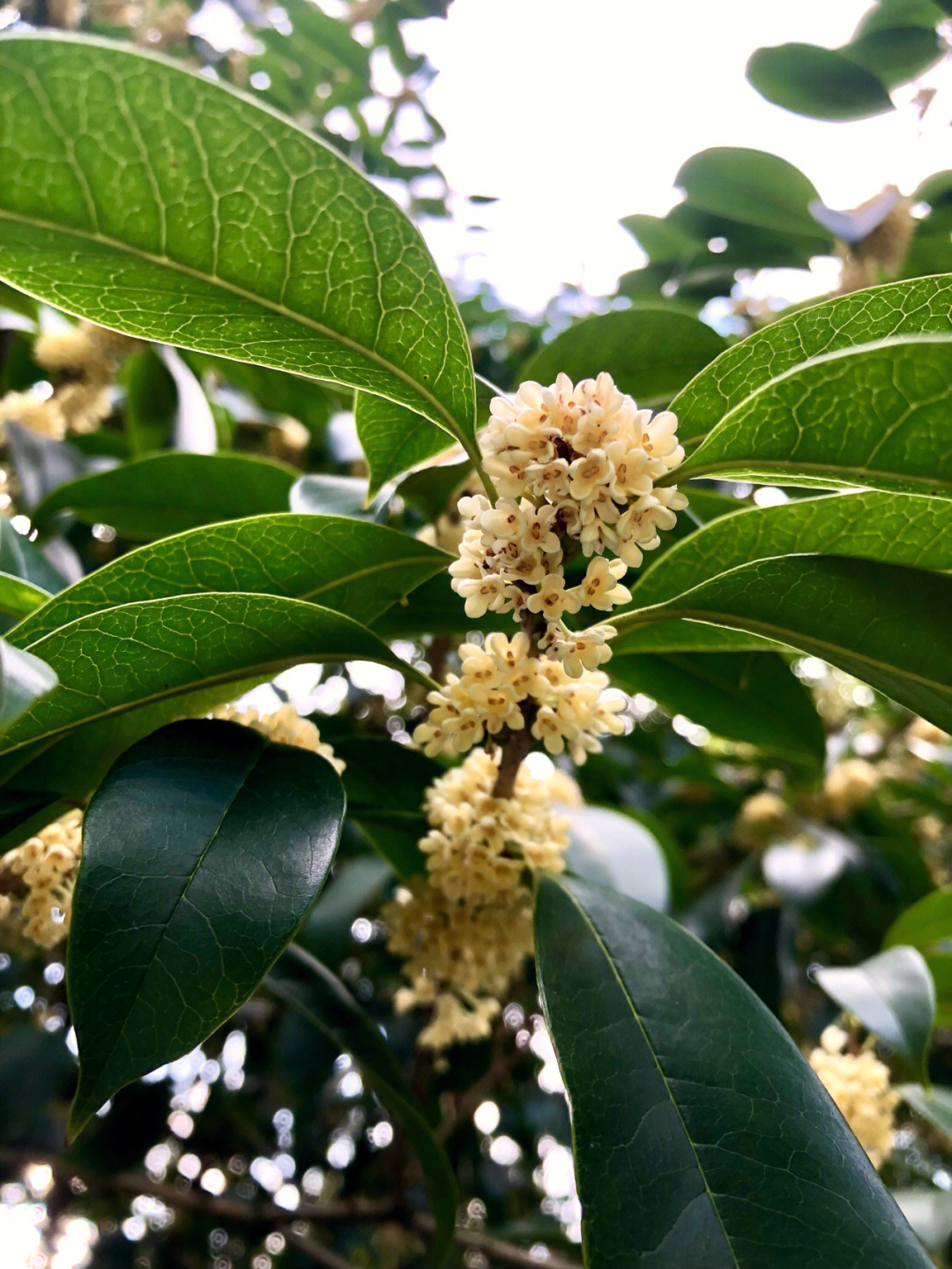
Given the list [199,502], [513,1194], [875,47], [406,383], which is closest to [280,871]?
[406,383]

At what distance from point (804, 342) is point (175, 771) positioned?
0.67m

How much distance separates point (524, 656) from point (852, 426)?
346 millimetres

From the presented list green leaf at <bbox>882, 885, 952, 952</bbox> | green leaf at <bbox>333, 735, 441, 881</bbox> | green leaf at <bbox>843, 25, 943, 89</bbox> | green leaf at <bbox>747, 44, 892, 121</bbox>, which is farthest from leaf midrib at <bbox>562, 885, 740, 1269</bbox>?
green leaf at <bbox>843, 25, 943, 89</bbox>

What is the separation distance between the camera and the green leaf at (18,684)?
512 millimetres

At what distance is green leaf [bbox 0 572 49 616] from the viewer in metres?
0.91

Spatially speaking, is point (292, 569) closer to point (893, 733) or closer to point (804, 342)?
point (804, 342)

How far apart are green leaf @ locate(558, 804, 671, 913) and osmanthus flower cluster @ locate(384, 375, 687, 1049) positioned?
223mm

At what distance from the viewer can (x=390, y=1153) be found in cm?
A: 193

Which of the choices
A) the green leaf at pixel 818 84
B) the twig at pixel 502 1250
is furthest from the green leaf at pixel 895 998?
the green leaf at pixel 818 84

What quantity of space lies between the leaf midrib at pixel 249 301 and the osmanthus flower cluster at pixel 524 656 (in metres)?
0.10

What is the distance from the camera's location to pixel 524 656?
0.90m

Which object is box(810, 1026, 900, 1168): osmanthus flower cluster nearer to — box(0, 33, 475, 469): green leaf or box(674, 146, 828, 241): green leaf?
box(0, 33, 475, 469): green leaf

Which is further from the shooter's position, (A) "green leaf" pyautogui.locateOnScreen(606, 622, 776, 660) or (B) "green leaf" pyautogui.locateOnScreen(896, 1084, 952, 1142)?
(B) "green leaf" pyautogui.locateOnScreen(896, 1084, 952, 1142)

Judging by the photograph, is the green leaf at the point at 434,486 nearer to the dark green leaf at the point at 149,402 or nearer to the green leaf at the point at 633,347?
the green leaf at the point at 633,347
